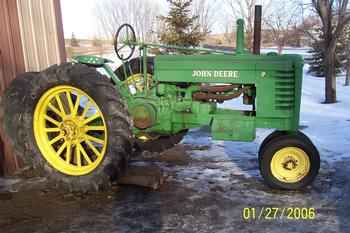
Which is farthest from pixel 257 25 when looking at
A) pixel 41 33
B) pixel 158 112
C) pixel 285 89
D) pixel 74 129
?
pixel 41 33

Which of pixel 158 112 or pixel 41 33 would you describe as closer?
pixel 158 112

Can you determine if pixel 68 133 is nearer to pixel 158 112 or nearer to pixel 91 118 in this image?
pixel 91 118

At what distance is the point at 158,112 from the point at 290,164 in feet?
5.14

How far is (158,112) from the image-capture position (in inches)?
172

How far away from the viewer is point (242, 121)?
4.17 m

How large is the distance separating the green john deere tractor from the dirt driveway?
0.73ft

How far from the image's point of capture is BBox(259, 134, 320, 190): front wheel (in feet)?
13.1

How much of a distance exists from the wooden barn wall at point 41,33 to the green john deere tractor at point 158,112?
0.90m

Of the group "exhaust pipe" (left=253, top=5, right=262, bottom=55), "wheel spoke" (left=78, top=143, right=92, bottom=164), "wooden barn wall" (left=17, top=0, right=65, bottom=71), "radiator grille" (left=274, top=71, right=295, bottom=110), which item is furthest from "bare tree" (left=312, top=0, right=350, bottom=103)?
"wheel spoke" (left=78, top=143, right=92, bottom=164)

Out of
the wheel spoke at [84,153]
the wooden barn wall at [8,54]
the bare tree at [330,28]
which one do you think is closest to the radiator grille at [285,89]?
the wheel spoke at [84,153]

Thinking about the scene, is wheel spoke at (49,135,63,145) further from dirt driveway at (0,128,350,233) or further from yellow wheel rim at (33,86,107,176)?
dirt driveway at (0,128,350,233)

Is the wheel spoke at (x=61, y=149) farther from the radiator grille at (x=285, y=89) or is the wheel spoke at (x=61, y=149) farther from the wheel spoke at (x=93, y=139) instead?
the radiator grille at (x=285, y=89)
